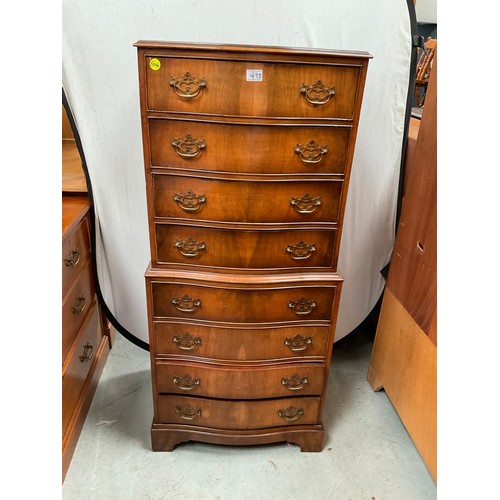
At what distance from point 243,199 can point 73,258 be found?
702mm

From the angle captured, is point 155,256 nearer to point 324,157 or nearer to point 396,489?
point 324,157

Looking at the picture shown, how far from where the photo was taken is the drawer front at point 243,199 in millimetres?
1208

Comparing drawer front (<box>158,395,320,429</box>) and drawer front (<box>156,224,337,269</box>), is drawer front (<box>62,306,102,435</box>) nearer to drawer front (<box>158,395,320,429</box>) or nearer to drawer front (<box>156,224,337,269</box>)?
drawer front (<box>158,395,320,429</box>)

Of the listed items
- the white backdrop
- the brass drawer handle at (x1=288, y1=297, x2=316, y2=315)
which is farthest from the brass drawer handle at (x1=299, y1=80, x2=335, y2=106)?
the brass drawer handle at (x1=288, y1=297, x2=316, y2=315)

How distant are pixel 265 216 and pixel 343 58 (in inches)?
18.3

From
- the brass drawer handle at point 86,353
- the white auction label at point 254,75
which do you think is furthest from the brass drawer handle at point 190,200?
the brass drawer handle at point 86,353

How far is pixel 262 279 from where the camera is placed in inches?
51.4

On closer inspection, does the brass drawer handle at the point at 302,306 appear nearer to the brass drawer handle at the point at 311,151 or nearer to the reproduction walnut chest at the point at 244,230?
the reproduction walnut chest at the point at 244,230

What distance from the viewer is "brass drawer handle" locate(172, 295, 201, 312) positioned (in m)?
1.34

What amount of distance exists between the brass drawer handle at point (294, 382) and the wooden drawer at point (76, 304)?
768mm

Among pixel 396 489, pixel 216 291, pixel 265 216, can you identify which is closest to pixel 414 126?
pixel 265 216

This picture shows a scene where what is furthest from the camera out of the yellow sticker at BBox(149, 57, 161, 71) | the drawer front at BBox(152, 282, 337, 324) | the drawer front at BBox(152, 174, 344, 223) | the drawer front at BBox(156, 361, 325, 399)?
the drawer front at BBox(156, 361, 325, 399)

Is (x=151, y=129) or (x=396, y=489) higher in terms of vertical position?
(x=151, y=129)

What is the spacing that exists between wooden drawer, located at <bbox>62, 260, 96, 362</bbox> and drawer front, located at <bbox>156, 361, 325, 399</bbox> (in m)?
0.34
